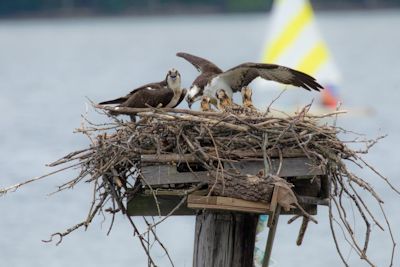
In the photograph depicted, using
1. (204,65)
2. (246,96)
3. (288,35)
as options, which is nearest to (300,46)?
(288,35)

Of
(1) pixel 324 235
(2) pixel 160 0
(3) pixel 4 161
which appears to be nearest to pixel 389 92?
(3) pixel 4 161

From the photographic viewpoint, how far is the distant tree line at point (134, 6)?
6769 cm

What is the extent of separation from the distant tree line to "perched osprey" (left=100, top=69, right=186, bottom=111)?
58343 millimetres

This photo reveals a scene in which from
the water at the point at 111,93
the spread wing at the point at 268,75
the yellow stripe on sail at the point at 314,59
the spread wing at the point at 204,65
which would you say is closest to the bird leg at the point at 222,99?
the spread wing at the point at 268,75

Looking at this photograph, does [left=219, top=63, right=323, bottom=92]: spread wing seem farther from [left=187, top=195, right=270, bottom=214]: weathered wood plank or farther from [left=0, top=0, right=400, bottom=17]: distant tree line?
[left=0, top=0, right=400, bottom=17]: distant tree line

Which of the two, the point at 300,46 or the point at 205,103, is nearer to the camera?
the point at 205,103

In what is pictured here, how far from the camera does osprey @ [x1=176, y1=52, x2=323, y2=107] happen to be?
823 cm

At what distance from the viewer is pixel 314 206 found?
714 cm

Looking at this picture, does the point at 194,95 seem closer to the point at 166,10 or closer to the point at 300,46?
the point at 300,46

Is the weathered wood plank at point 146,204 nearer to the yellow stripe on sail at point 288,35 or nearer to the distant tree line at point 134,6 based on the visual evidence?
the yellow stripe on sail at point 288,35

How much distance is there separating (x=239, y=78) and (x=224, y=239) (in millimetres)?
2198

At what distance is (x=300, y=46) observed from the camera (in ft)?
84.2

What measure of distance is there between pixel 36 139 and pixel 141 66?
1977 cm

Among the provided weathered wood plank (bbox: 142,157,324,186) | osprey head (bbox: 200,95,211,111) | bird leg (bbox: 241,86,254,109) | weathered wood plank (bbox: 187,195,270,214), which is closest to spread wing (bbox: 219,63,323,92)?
bird leg (bbox: 241,86,254,109)
